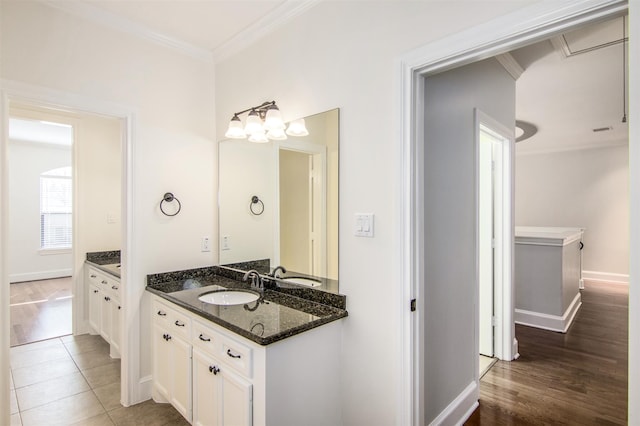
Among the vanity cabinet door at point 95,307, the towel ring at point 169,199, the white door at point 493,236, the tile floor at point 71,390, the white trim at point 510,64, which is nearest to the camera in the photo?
the tile floor at point 71,390

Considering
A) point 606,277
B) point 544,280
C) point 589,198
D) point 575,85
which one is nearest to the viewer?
point 575,85

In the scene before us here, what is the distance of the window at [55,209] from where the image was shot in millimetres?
6504

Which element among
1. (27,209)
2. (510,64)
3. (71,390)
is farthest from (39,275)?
(510,64)

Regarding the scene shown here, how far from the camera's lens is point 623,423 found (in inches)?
85.4

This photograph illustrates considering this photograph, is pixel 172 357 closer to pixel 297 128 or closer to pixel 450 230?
pixel 297 128

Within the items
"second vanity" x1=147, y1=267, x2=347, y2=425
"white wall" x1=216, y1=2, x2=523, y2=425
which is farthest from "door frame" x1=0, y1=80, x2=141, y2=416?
"white wall" x1=216, y1=2, x2=523, y2=425

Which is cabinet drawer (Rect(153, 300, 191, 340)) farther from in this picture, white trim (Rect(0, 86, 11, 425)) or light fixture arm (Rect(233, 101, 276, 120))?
light fixture arm (Rect(233, 101, 276, 120))

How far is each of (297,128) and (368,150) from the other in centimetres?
58

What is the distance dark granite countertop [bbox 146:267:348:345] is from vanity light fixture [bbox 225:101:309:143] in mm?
1029

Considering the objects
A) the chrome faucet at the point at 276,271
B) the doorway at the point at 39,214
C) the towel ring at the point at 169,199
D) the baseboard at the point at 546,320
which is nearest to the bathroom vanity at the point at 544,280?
the baseboard at the point at 546,320

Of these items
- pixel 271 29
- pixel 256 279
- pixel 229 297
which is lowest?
pixel 229 297

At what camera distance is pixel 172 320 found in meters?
2.14

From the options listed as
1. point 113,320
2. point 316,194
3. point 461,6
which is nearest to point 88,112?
point 316,194

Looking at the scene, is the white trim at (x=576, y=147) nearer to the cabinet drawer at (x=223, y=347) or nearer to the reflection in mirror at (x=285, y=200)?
the reflection in mirror at (x=285, y=200)
